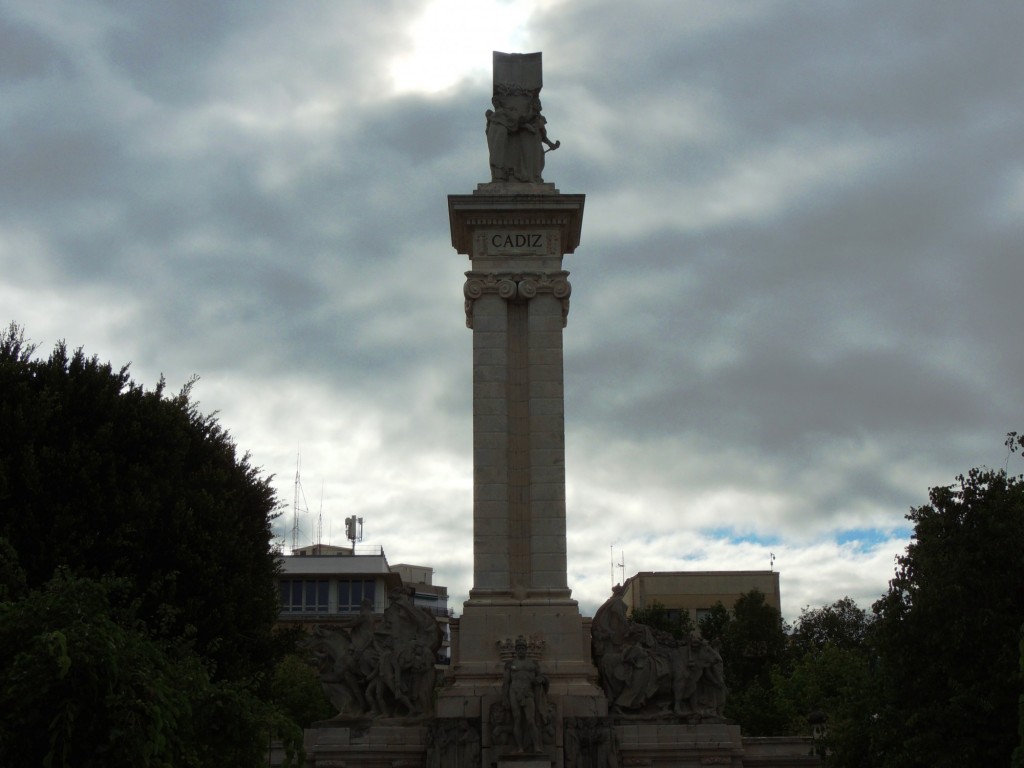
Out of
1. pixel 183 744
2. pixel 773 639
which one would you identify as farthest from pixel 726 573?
pixel 183 744

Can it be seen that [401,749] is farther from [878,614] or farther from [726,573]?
[726,573]

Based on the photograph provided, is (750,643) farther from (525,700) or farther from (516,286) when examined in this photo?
(525,700)

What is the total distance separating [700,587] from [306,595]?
114ft

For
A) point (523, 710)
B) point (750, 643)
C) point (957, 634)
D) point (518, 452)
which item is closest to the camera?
point (957, 634)

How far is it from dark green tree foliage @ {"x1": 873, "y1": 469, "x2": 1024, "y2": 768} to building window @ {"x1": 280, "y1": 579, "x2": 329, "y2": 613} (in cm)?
6052

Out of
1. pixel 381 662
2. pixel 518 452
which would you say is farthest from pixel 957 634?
pixel 381 662

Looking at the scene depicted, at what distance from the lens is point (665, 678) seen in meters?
30.1

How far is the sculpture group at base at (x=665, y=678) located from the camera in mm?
29891

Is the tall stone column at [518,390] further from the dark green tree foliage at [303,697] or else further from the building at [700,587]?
the building at [700,587]

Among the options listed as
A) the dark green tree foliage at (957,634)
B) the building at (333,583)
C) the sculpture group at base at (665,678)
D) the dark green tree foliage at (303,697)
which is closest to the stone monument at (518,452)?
the sculpture group at base at (665,678)

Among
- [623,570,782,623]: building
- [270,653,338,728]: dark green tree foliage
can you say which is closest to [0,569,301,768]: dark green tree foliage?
[270,653,338,728]: dark green tree foliage

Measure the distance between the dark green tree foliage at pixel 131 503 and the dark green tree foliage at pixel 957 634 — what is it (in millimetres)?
14594

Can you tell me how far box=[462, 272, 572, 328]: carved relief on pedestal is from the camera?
3259 centimetres

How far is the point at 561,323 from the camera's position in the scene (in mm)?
32625
